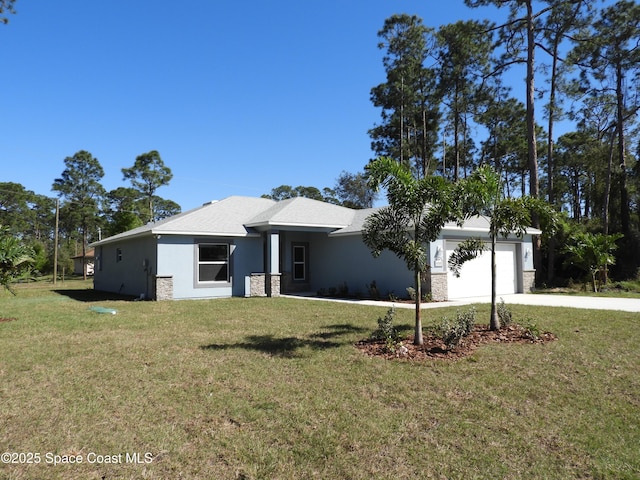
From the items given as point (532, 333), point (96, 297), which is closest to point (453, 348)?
point (532, 333)

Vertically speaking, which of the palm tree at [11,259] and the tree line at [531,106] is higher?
the tree line at [531,106]

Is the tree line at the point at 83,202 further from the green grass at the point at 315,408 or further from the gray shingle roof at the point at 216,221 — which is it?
the green grass at the point at 315,408

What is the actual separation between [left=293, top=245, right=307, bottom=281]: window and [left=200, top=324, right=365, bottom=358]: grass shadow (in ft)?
33.9

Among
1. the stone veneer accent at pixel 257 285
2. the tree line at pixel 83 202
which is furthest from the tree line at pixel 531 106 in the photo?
the tree line at pixel 83 202

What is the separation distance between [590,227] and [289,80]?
18500 millimetres

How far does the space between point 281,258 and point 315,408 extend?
531 inches

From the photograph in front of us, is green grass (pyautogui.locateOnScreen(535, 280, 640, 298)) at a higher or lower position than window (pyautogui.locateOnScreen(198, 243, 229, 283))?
lower

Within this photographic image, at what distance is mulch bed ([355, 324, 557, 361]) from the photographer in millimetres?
5945

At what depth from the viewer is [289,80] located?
18.2 meters

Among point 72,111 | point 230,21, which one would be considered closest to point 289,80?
point 230,21

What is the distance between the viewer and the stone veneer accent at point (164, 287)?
13940 mm

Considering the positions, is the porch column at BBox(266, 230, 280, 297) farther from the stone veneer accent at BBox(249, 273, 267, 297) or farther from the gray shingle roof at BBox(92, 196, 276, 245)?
the gray shingle roof at BBox(92, 196, 276, 245)

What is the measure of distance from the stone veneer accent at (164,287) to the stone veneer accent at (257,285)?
9.63ft

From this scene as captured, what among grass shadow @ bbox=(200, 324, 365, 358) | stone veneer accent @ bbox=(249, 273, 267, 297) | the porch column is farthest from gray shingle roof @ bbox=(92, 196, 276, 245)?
grass shadow @ bbox=(200, 324, 365, 358)
